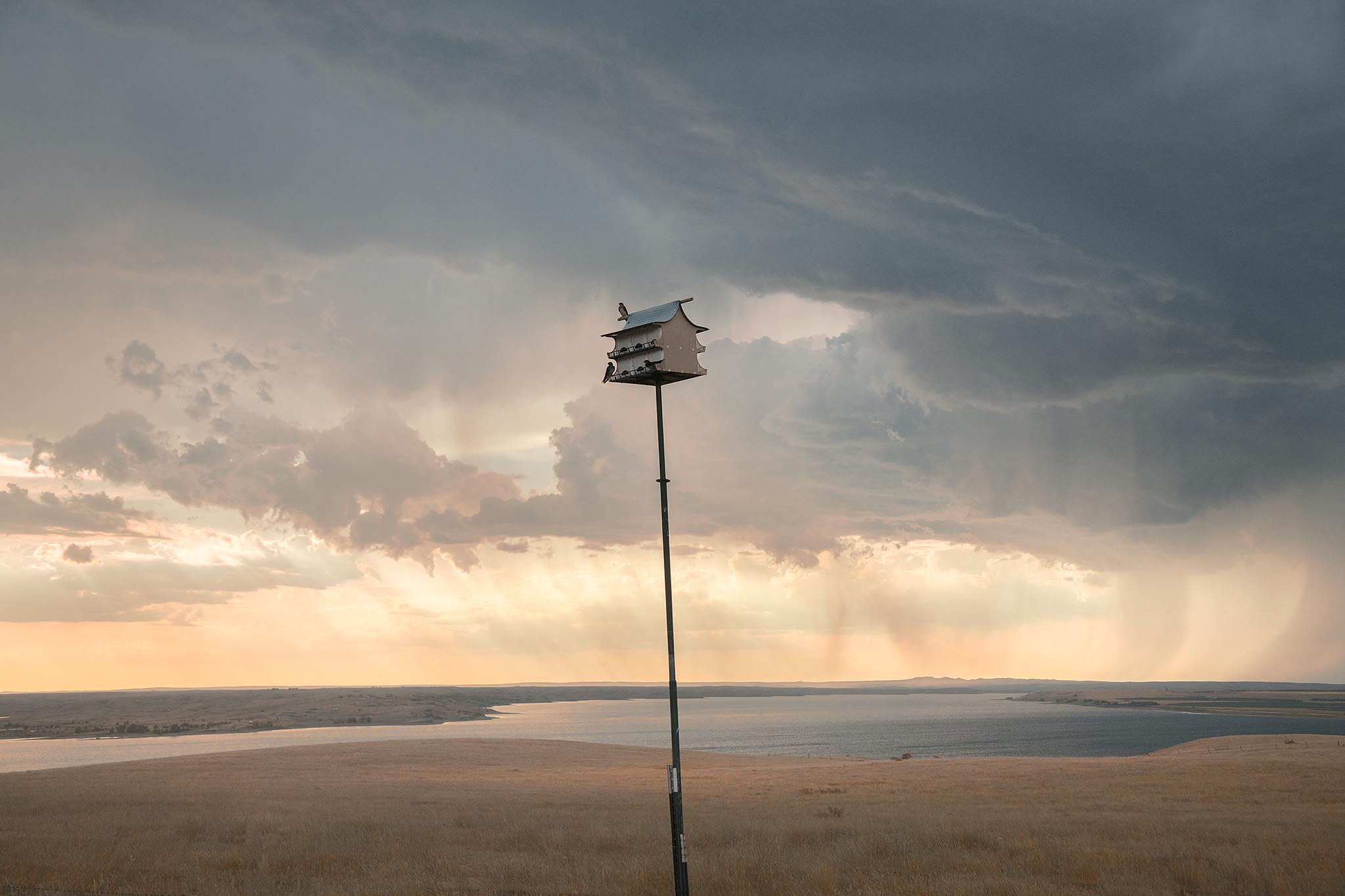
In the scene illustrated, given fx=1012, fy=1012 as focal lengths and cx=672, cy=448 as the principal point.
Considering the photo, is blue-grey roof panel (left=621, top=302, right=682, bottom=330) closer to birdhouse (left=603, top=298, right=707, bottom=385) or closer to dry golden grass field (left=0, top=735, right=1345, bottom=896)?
birdhouse (left=603, top=298, right=707, bottom=385)

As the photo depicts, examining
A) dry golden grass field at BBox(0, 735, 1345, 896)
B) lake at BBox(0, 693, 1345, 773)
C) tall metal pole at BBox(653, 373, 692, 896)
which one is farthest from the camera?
lake at BBox(0, 693, 1345, 773)

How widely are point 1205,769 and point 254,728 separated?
170m

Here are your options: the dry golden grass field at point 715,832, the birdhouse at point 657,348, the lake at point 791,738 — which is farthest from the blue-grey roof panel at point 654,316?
the lake at point 791,738

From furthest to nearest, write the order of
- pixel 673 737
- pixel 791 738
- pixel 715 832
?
pixel 791 738 < pixel 715 832 < pixel 673 737

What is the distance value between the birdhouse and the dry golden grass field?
939 cm

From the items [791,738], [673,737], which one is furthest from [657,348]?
[791,738]

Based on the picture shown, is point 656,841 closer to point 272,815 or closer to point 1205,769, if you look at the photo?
point 272,815

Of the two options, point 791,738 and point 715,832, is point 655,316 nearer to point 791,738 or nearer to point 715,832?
point 715,832

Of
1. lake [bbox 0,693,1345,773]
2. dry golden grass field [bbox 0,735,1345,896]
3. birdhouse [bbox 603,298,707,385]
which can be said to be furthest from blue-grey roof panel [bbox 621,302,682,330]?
lake [bbox 0,693,1345,773]

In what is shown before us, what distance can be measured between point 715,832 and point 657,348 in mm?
15387

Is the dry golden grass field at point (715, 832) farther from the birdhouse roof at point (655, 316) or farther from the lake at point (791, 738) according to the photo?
the lake at point (791, 738)

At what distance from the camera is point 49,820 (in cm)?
3039

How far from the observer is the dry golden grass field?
19.7 m

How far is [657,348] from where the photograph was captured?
17375 mm
